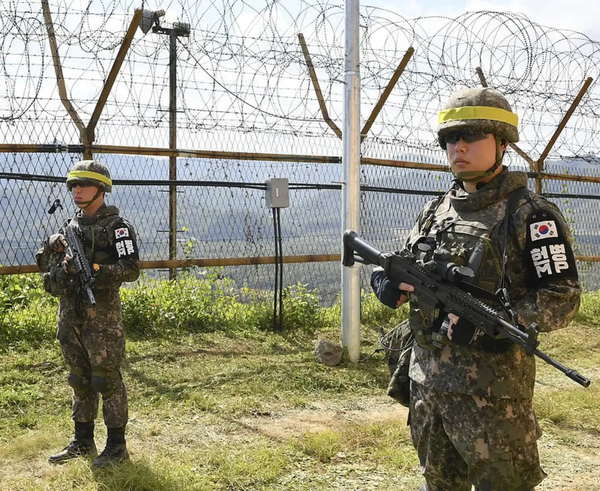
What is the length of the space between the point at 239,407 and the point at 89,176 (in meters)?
1.98

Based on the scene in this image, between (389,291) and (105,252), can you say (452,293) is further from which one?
(105,252)

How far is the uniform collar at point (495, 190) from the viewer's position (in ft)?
7.15

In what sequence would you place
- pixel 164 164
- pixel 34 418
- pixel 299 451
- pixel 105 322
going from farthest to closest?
pixel 164 164 < pixel 34 418 < pixel 299 451 < pixel 105 322

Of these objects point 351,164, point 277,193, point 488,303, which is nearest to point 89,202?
point 488,303

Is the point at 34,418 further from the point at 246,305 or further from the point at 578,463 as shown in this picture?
the point at 578,463

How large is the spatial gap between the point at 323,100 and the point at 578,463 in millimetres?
4392

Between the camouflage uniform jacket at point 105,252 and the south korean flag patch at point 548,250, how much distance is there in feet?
7.37

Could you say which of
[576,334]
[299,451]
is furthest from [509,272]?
[576,334]

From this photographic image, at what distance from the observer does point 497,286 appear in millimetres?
2145

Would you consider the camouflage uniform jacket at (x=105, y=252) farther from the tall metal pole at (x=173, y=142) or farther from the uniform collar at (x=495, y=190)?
the tall metal pole at (x=173, y=142)

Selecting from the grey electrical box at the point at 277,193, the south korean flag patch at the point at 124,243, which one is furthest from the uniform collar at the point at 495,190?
the grey electrical box at the point at 277,193

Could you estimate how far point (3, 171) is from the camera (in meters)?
5.30

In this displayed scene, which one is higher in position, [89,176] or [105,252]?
[89,176]

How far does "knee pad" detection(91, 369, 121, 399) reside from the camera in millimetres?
3459
